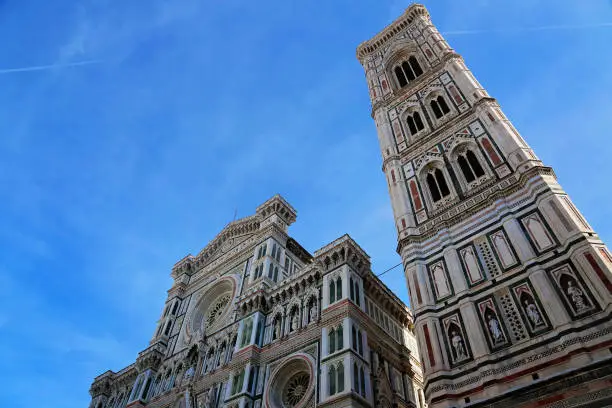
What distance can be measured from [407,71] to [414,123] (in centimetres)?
731

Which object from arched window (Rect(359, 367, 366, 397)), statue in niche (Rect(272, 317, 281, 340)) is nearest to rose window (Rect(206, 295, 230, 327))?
statue in niche (Rect(272, 317, 281, 340))

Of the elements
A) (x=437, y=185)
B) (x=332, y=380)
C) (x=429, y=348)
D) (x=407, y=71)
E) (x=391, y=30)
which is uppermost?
(x=391, y=30)

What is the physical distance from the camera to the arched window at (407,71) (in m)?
29.1

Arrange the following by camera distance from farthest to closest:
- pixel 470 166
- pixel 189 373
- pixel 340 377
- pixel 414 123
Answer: pixel 414 123, pixel 189 373, pixel 470 166, pixel 340 377

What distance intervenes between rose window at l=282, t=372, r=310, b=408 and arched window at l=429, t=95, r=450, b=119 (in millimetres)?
15132

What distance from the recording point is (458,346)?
1388 cm

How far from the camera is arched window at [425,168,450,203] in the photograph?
19.5 m

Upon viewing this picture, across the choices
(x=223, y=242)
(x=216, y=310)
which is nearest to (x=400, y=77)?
(x=223, y=242)

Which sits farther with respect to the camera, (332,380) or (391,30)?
(391,30)

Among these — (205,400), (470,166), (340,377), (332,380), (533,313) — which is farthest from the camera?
(205,400)

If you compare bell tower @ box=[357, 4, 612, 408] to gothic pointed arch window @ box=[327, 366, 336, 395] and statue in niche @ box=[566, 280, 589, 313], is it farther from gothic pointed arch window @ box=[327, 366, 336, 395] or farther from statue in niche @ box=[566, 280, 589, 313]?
gothic pointed arch window @ box=[327, 366, 336, 395]

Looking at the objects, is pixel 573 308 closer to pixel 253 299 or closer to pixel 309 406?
pixel 309 406

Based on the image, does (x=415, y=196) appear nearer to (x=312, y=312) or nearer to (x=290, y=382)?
(x=312, y=312)

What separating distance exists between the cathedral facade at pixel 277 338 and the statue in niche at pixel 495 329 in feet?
16.0
